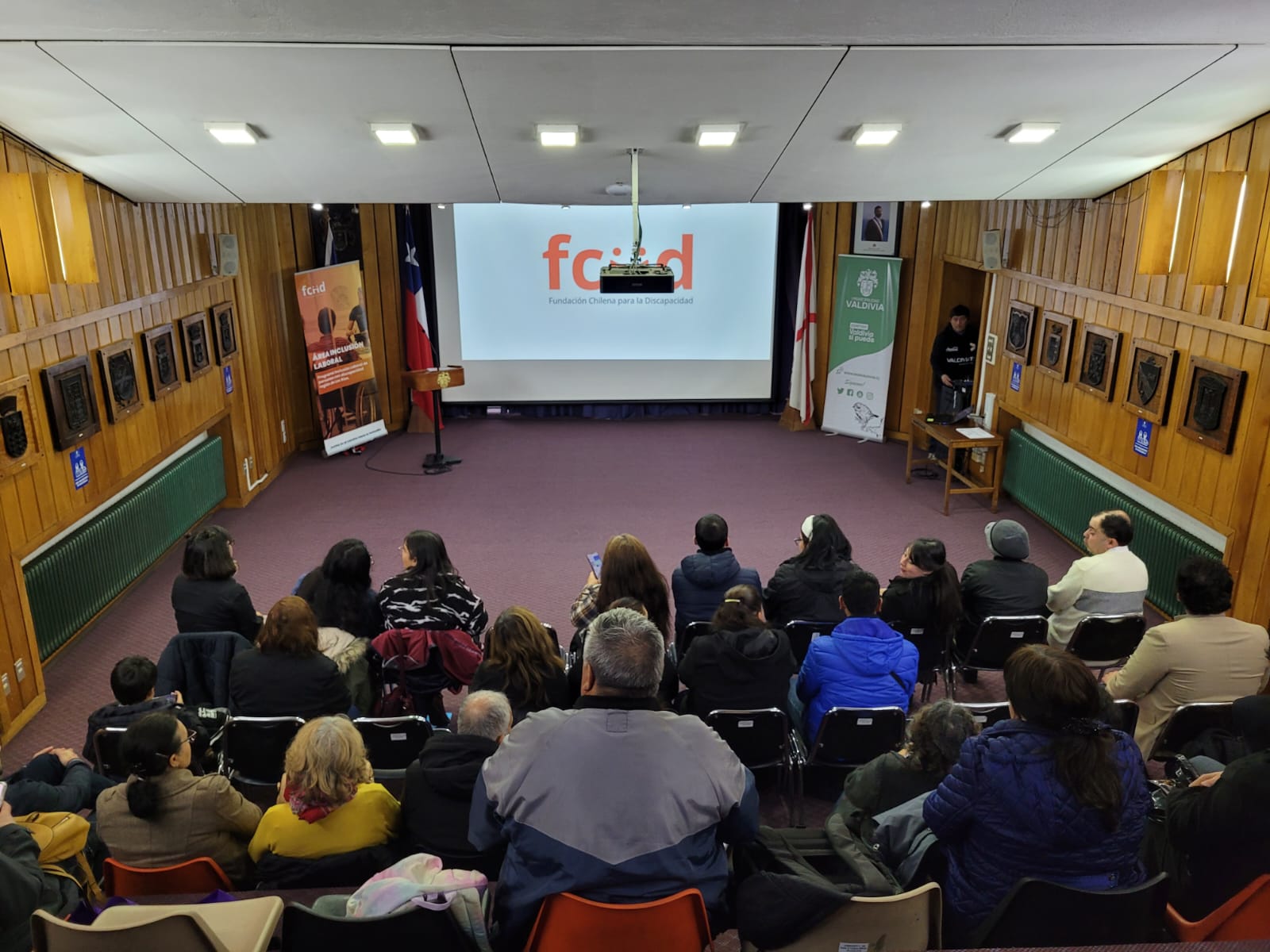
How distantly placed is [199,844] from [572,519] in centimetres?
517

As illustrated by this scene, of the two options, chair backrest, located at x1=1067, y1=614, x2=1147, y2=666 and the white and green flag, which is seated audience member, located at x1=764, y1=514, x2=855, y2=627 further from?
the white and green flag

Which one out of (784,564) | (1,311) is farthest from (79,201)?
(784,564)

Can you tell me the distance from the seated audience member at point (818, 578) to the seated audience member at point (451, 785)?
2.13 meters

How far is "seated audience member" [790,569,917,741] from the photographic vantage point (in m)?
3.63

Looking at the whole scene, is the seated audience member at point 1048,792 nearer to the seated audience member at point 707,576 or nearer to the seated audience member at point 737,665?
the seated audience member at point 737,665

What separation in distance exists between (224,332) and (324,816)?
6330 mm

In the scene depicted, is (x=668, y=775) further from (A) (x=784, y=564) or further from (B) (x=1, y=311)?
(B) (x=1, y=311)

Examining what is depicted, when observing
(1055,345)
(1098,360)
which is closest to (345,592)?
(1098,360)

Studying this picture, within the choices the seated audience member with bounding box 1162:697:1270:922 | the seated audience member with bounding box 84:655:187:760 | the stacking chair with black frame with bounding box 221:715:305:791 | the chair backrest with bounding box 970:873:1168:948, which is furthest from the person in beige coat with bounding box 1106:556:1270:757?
the seated audience member with bounding box 84:655:187:760

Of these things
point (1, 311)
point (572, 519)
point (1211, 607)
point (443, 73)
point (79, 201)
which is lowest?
point (572, 519)

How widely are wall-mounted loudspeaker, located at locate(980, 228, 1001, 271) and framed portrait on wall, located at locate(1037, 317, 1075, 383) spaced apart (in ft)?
2.78

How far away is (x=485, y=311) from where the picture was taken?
10516mm

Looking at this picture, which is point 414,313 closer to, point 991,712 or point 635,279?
point 635,279

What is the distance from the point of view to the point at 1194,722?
3.36 m
